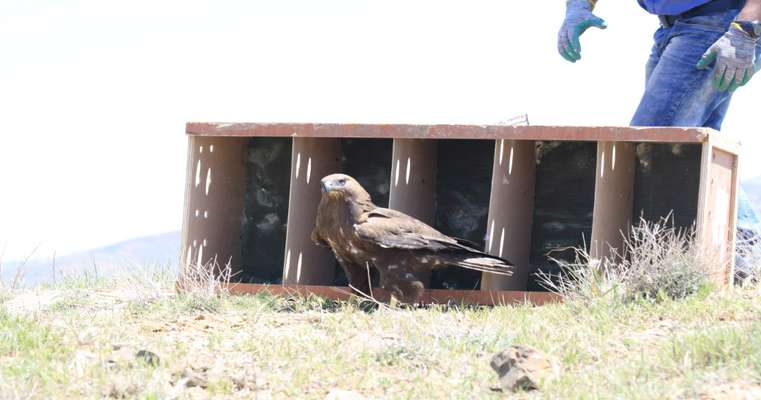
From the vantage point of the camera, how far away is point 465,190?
8281 millimetres

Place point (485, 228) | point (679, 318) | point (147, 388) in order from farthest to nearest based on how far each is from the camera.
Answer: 1. point (485, 228)
2. point (679, 318)
3. point (147, 388)

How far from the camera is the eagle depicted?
23.3 feet

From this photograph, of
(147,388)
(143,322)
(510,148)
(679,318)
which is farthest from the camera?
(510,148)

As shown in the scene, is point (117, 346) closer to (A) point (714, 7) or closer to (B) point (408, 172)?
(B) point (408, 172)

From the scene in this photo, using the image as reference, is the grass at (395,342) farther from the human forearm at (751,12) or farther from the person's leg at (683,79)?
the human forearm at (751,12)

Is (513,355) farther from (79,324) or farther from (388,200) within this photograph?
(388,200)

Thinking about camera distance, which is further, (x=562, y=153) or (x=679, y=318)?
(x=562, y=153)

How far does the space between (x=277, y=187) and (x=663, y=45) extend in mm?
3026

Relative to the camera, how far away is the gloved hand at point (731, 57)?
7.32m

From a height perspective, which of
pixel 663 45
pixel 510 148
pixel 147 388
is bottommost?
pixel 147 388

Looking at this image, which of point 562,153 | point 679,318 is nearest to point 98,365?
point 679,318

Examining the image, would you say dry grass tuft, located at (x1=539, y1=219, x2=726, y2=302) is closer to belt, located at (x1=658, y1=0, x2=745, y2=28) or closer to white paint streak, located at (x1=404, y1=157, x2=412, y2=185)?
white paint streak, located at (x1=404, y1=157, x2=412, y2=185)

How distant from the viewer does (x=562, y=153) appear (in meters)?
8.07

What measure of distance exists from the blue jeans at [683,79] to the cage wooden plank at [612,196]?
30 centimetres
